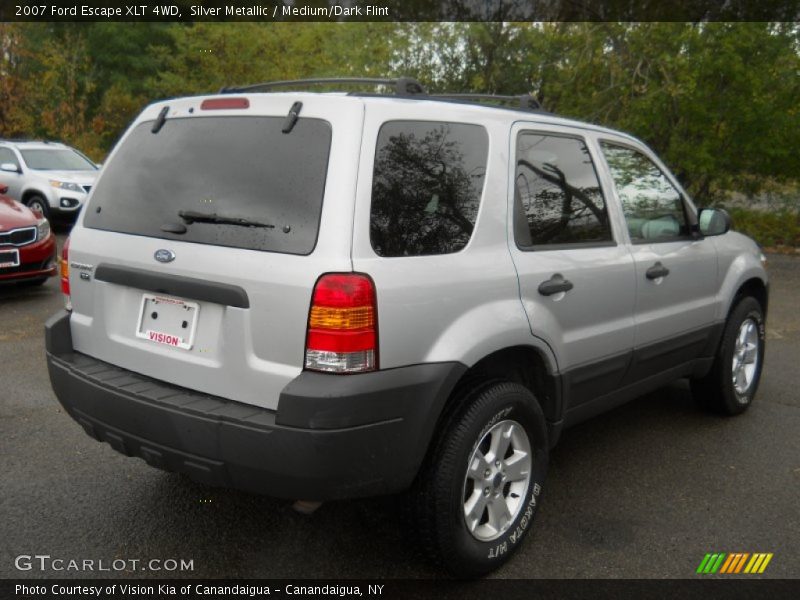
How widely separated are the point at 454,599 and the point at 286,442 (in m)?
→ 0.96

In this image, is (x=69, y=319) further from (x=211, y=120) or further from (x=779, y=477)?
(x=779, y=477)

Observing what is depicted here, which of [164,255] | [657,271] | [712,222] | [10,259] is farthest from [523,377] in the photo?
[10,259]

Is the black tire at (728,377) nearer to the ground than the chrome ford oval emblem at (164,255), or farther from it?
nearer to the ground

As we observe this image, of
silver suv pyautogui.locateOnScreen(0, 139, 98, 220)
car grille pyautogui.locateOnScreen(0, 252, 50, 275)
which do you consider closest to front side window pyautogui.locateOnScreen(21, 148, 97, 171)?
silver suv pyautogui.locateOnScreen(0, 139, 98, 220)

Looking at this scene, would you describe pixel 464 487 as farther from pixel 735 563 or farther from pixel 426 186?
pixel 735 563

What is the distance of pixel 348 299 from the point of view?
2441 millimetres

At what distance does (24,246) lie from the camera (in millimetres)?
7672

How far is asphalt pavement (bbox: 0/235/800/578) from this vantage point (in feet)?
10.0

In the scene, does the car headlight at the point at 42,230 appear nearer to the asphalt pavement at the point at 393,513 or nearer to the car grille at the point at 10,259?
the car grille at the point at 10,259

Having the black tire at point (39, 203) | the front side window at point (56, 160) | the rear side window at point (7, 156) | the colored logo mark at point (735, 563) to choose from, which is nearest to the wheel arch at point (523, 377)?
the colored logo mark at point (735, 563)

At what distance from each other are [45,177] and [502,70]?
1143 centimetres

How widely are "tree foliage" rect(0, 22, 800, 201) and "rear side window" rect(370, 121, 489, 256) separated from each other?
1065 cm

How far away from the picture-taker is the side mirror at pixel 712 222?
4.32 m

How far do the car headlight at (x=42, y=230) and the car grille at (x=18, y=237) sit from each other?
0.06 meters
